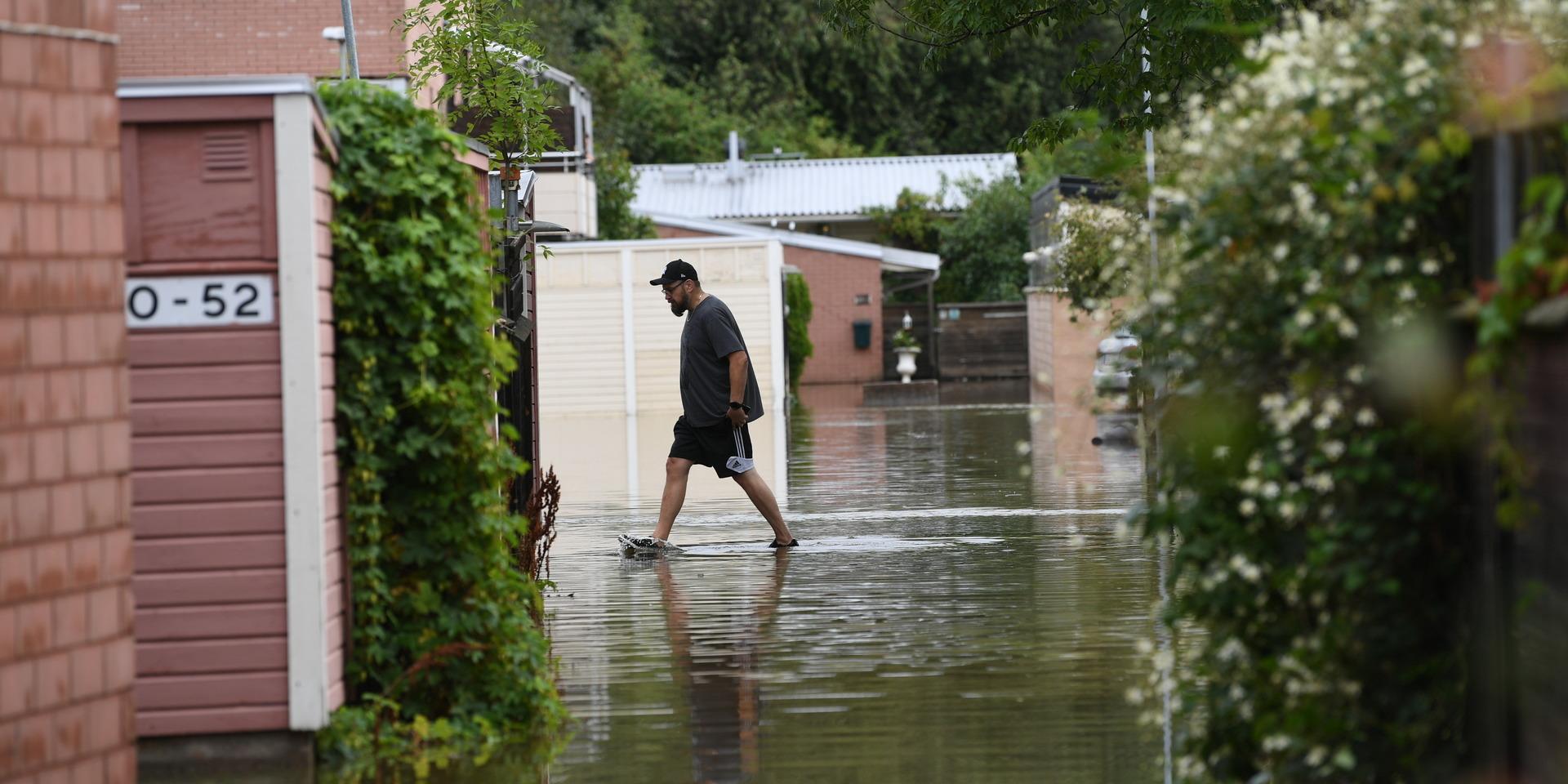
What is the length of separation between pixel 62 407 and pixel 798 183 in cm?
4932

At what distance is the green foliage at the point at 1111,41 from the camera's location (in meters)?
11.4

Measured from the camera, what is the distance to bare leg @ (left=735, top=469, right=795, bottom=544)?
11.4 m

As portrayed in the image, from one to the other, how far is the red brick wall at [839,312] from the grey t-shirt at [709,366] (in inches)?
1184

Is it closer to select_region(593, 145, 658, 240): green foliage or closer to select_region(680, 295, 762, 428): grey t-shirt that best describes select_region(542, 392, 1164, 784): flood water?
select_region(680, 295, 762, 428): grey t-shirt

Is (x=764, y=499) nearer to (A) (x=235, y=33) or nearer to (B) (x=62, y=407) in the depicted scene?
(B) (x=62, y=407)

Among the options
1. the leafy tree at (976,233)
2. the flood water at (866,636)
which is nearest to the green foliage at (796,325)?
the leafy tree at (976,233)

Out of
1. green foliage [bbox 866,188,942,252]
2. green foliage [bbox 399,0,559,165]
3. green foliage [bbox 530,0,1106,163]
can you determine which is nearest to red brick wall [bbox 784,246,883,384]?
green foliage [bbox 866,188,942,252]

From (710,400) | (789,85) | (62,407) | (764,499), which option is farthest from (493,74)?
(789,85)

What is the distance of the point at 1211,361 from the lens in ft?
14.7

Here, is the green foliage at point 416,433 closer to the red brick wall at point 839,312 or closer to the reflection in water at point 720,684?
the reflection in water at point 720,684

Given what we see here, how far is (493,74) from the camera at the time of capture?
40.4 feet

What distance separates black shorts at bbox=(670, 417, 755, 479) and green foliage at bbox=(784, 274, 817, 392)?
2333 cm

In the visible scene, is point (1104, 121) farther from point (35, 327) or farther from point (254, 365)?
point (35, 327)

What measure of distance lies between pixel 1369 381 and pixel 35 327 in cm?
297
